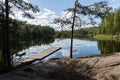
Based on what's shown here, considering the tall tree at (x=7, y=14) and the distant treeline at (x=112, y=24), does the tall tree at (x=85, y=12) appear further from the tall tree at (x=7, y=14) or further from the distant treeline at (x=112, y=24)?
the distant treeline at (x=112, y=24)

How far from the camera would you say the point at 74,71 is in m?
10.8

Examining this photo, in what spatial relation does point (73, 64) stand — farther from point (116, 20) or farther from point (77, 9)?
point (116, 20)

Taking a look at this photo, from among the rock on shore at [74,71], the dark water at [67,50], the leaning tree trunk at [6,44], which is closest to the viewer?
the rock on shore at [74,71]

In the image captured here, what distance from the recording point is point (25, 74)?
10.1 m

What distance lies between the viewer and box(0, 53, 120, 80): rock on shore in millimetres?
9658

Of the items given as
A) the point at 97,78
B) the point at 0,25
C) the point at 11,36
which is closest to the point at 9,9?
the point at 0,25

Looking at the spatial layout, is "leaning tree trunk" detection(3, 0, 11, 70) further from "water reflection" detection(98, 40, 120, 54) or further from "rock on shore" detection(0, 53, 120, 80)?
"water reflection" detection(98, 40, 120, 54)

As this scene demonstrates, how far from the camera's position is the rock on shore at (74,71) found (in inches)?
380

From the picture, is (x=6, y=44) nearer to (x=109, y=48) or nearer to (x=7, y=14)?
(x=7, y=14)

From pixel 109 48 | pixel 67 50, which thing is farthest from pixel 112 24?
pixel 67 50

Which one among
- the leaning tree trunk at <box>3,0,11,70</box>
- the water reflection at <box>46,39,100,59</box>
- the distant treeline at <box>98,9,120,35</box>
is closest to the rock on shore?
the leaning tree trunk at <box>3,0,11,70</box>

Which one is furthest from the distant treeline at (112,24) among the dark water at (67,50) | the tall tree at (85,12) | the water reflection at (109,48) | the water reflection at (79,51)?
the tall tree at (85,12)

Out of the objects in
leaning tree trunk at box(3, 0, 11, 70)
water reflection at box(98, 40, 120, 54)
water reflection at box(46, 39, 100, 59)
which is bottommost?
water reflection at box(46, 39, 100, 59)

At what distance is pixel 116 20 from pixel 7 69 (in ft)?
197
